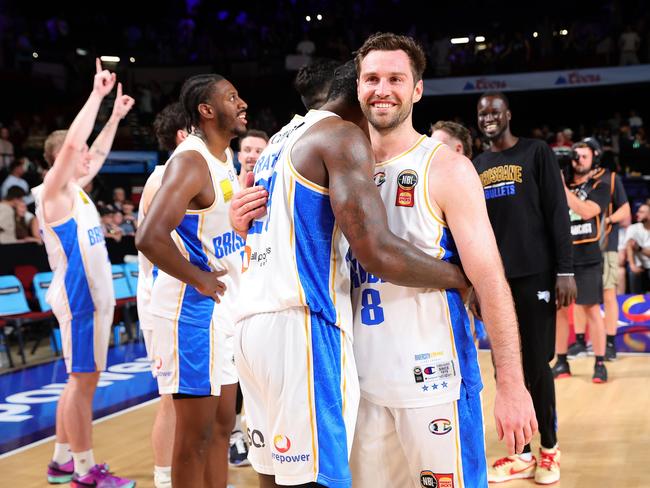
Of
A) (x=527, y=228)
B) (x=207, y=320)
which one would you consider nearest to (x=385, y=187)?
(x=207, y=320)

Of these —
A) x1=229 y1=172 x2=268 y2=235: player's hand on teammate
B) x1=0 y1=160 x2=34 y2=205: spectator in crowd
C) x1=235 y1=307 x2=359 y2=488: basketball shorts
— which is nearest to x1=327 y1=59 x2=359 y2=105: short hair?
x1=229 y1=172 x2=268 y2=235: player's hand on teammate

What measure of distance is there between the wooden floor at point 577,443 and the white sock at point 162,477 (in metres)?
0.22

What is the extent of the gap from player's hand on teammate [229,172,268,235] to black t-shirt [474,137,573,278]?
2.15m

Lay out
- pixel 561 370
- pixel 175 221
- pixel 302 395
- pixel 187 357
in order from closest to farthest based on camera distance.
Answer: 1. pixel 302 395
2. pixel 175 221
3. pixel 187 357
4. pixel 561 370

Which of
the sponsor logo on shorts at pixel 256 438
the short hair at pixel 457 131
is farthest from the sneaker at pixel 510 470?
the sponsor logo on shorts at pixel 256 438

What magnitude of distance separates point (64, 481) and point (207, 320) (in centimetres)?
168

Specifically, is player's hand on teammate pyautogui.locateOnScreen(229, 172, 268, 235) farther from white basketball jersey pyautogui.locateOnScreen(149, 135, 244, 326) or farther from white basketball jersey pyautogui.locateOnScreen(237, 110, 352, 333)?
white basketball jersey pyautogui.locateOnScreen(149, 135, 244, 326)

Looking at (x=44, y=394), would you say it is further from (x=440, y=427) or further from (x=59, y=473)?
(x=440, y=427)

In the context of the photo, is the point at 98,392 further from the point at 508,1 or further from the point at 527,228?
the point at 508,1

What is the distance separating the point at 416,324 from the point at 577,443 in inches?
118

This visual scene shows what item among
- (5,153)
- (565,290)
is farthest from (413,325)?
(5,153)

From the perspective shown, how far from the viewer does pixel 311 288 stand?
2244 mm

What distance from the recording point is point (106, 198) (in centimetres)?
1340

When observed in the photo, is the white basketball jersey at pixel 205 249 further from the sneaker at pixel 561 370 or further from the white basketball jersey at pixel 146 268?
the sneaker at pixel 561 370
